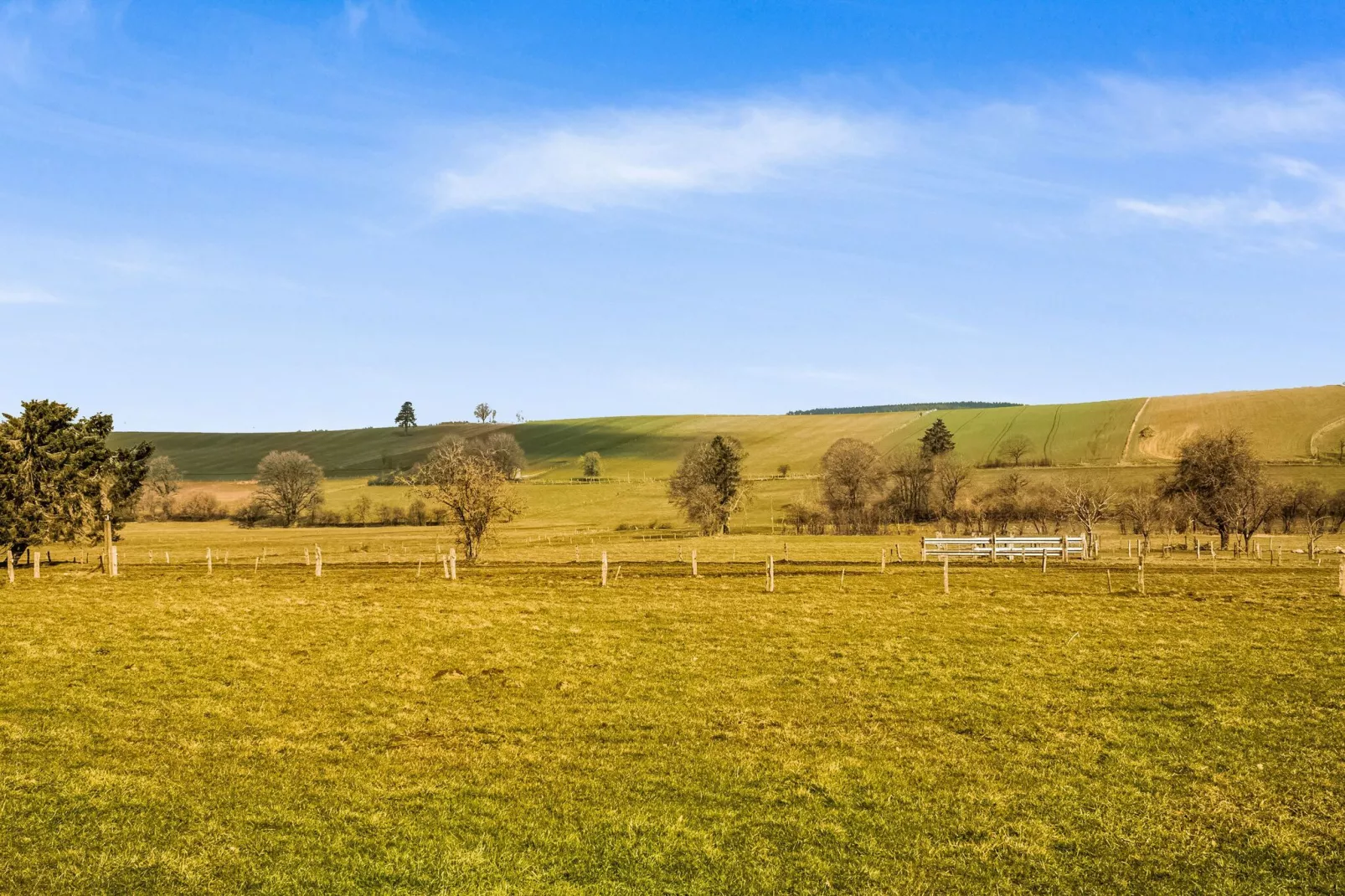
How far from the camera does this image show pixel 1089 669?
26.5 metres

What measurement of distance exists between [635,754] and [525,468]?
181 metres

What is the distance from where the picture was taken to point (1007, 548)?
67.7 meters

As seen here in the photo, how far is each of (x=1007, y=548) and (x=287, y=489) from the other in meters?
107

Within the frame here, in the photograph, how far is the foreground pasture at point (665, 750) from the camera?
527 inches

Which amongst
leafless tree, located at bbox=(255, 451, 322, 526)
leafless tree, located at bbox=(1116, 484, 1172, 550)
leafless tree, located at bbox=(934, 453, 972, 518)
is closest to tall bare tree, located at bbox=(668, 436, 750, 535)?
leafless tree, located at bbox=(934, 453, 972, 518)

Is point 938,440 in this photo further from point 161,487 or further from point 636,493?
point 161,487

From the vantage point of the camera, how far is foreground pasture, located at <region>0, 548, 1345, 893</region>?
1340cm

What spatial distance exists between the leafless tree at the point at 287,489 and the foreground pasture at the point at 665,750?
104017 mm

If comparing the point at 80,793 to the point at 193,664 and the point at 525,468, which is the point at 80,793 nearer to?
the point at 193,664

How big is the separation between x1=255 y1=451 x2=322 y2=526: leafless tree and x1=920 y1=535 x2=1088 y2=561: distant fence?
99863mm

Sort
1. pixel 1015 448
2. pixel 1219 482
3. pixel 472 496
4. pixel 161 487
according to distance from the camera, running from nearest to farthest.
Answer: pixel 472 496 → pixel 1219 482 → pixel 161 487 → pixel 1015 448

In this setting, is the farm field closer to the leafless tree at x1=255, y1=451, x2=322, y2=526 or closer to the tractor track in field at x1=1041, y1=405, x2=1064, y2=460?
the leafless tree at x1=255, y1=451, x2=322, y2=526

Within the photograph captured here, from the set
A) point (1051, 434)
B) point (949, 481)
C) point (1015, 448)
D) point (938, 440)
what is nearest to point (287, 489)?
point (949, 481)

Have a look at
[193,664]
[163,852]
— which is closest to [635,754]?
[163,852]
